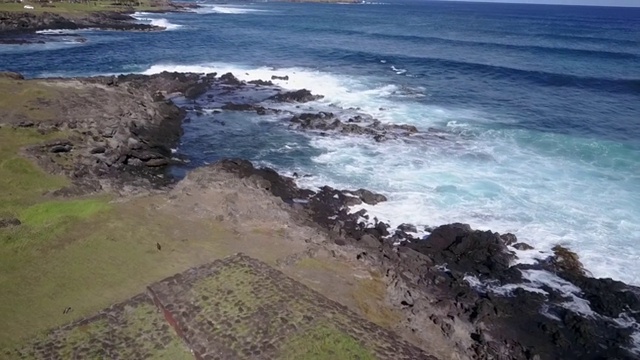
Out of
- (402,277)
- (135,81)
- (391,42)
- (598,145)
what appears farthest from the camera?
(391,42)

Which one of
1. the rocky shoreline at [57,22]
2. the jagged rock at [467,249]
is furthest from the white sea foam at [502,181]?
the rocky shoreline at [57,22]

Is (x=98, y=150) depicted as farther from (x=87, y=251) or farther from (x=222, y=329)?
(x=222, y=329)

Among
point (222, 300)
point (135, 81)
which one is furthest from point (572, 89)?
point (222, 300)

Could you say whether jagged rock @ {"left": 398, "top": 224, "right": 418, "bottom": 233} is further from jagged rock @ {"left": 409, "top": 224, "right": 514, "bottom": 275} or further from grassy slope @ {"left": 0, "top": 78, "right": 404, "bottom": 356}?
grassy slope @ {"left": 0, "top": 78, "right": 404, "bottom": 356}

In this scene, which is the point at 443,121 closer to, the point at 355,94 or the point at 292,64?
the point at 355,94

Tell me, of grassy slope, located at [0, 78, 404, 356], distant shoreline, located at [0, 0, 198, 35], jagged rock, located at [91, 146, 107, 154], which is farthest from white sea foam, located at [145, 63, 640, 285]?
distant shoreline, located at [0, 0, 198, 35]

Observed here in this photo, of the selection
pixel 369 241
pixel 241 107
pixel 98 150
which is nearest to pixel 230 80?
pixel 241 107

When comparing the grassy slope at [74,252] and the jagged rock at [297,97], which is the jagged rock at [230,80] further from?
the grassy slope at [74,252]
